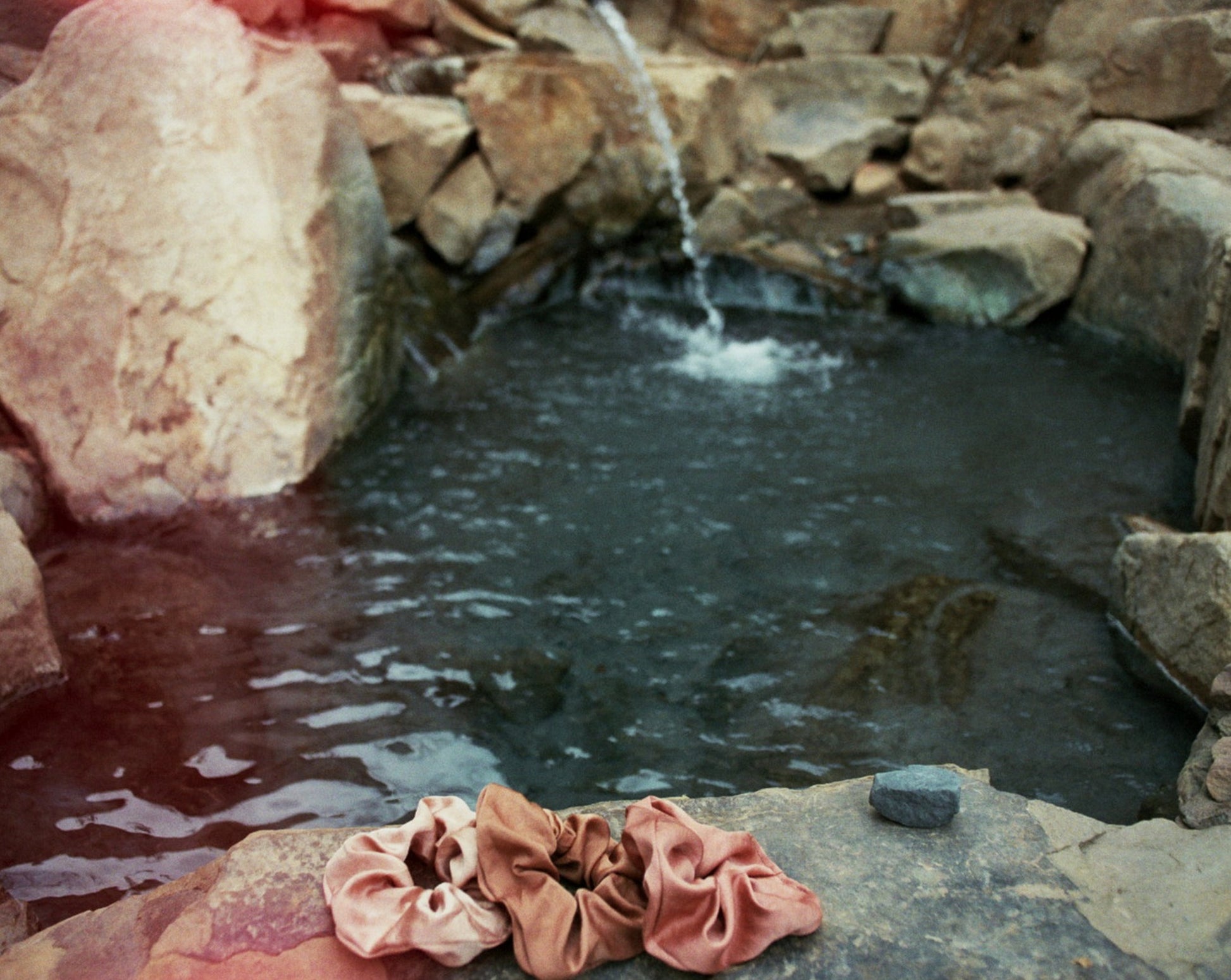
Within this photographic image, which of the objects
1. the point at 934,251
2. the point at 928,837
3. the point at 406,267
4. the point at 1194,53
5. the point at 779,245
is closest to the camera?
→ the point at 928,837

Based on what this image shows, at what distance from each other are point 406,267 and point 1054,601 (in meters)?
5.09

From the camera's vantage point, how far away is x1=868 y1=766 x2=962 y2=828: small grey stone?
2.45m

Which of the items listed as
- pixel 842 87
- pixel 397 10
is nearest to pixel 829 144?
pixel 842 87

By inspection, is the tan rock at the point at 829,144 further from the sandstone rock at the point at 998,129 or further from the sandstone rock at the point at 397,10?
the sandstone rock at the point at 397,10

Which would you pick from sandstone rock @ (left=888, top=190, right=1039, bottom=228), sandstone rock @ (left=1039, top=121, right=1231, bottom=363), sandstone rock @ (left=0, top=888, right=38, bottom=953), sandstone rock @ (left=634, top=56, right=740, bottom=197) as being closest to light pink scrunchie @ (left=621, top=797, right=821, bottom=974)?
sandstone rock @ (left=0, top=888, right=38, bottom=953)

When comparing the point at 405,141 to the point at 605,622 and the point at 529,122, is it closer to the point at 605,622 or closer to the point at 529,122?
the point at 529,122

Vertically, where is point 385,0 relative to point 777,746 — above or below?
above

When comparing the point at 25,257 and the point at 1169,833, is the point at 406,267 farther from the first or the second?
the point at 1169,833

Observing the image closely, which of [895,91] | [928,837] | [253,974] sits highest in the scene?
[895,91]

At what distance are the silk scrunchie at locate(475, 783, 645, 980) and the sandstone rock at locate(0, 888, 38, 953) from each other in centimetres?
120

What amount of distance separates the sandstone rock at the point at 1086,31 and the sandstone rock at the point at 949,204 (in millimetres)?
1060

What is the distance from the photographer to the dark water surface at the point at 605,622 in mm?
3115

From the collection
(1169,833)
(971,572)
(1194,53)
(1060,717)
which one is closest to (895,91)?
(1194,53)

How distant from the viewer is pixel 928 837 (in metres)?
2.46
